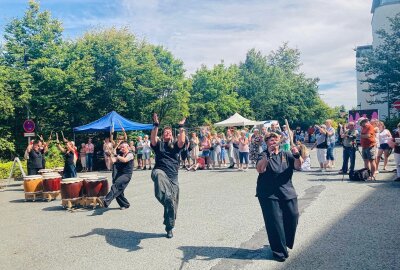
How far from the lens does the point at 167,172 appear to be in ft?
22.5

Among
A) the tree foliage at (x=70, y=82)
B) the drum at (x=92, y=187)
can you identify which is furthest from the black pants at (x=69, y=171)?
the tree foliage at (x=70, y=82)

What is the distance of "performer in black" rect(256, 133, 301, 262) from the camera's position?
5.21m

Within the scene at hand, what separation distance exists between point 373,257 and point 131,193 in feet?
26.6

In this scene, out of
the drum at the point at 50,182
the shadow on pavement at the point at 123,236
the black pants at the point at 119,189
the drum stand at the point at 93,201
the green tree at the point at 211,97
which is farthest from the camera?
the green tree at the point at 211,97

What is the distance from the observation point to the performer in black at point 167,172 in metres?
6.48

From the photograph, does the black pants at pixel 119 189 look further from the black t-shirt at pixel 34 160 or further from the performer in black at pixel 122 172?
the black t-shirt at pixel 34 160

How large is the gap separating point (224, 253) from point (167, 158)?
213 centimetres

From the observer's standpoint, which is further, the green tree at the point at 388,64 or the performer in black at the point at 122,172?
the green tree at the point at 388,64

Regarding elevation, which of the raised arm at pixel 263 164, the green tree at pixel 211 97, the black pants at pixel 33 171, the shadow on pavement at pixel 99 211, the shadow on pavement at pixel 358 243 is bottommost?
the shadow on pavement at pixel 99 211

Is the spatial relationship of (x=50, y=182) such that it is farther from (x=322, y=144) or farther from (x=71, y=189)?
(x=322, y=144)

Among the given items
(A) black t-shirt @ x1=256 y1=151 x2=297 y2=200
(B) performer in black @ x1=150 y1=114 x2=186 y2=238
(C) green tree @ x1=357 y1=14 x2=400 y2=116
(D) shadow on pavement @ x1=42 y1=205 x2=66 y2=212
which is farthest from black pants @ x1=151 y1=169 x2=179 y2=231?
(C) green tree @ x1=357 y1=14 x2=400 y2=116

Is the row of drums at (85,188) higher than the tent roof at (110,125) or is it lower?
lower

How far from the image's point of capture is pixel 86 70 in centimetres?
2480

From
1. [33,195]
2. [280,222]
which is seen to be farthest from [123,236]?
[33,195]
